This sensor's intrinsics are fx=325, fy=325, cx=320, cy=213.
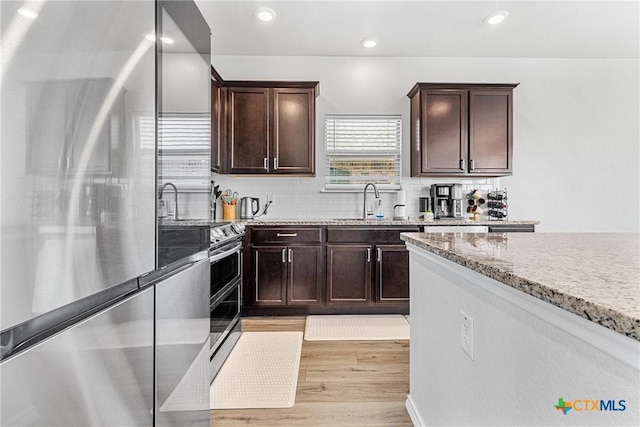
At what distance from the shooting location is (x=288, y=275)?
3.21m

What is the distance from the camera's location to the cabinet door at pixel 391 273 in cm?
321

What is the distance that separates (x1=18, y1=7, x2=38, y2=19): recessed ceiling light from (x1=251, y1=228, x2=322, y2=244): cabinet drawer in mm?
2712

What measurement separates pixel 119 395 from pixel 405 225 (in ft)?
9.11

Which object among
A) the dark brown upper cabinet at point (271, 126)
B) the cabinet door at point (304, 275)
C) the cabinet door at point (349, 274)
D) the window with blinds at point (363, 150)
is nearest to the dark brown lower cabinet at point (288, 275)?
the cabinet door at point (304, 275)

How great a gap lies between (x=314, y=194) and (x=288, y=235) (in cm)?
83

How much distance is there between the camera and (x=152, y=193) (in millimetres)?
917

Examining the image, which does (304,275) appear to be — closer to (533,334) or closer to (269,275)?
(269,275)

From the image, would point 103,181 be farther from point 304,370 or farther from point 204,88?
point 304,370

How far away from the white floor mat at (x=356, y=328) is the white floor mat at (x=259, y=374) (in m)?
0.21

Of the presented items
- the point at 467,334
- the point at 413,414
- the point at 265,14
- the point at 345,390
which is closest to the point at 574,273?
the point at 467,334

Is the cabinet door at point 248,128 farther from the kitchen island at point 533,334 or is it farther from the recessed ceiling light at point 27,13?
the recessed ceiling light at point 27,13

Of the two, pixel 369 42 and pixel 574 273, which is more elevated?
pixel 369 42

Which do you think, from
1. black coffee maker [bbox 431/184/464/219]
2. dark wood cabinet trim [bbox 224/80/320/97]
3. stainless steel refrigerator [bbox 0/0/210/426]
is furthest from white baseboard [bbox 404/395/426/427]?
dark wood cabinet trim [bbox 224/80/320/97]

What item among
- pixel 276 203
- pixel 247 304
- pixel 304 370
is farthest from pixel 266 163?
pixel 304 370
